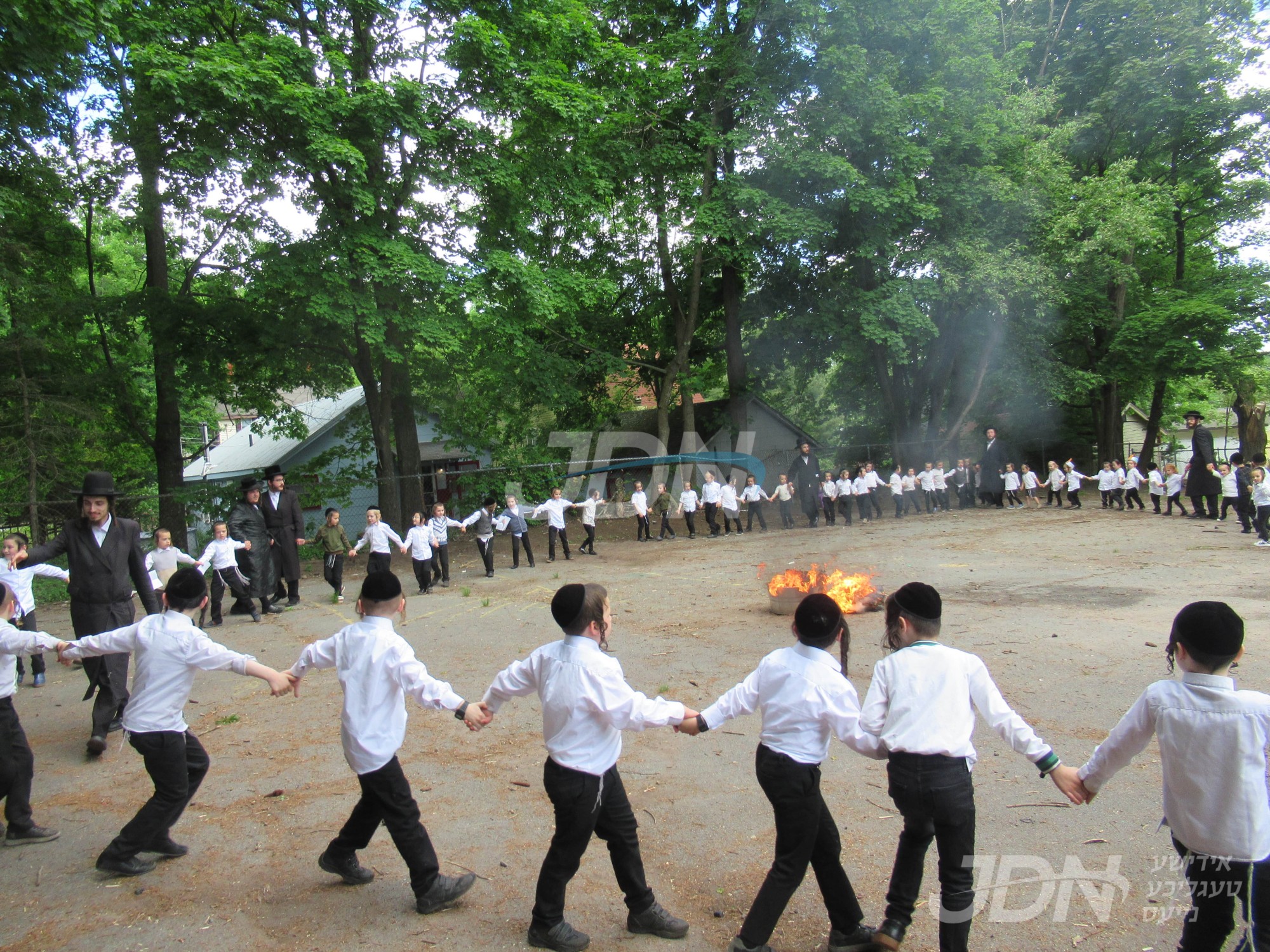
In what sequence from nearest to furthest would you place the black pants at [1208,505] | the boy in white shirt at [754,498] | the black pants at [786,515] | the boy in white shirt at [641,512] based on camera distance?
the black pants at [1208,505]
the boy in white shirt at [641,512]
the boy in white shirt at [754,498]
the black pants at [786,515]

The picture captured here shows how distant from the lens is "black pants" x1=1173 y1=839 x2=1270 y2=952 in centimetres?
278

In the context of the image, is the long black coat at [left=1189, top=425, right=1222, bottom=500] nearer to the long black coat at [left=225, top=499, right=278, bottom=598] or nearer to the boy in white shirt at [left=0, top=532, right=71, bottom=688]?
the long black coat at [left=225, top=499, right=278, bottom=598]

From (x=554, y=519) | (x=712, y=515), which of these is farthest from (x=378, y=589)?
(x=712, y=515)

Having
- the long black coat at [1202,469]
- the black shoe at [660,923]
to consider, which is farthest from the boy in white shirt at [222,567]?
the long black coat at [1202,469]

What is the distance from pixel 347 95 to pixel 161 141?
4.10 m

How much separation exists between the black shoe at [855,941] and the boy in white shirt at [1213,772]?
3.70 feet

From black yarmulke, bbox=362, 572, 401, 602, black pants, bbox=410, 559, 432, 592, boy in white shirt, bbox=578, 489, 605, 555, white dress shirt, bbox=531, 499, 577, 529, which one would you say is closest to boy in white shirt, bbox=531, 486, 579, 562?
white dress shirt, bbox=531, 499, 577, 529

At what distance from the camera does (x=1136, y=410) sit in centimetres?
4266

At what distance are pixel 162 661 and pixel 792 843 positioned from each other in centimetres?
336

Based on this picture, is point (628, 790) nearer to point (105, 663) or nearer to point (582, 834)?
point (582, 834)

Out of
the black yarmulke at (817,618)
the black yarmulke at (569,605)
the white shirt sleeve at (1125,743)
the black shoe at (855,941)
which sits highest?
the black yarmulke at (569,605)

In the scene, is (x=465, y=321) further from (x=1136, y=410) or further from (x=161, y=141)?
(x=1136, y=410)

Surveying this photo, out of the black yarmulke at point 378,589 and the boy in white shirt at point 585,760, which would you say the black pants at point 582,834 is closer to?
the boy in white shirt at point 585,760

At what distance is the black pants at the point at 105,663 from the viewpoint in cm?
619
